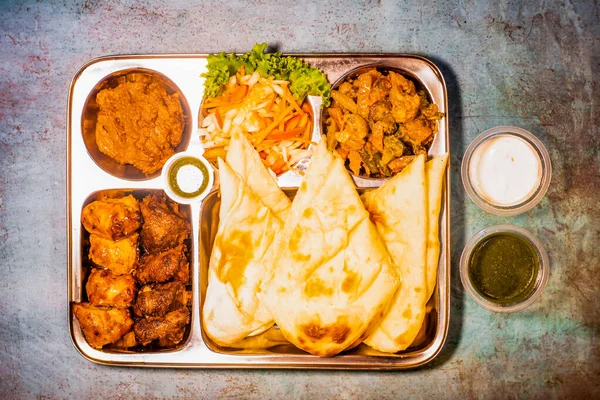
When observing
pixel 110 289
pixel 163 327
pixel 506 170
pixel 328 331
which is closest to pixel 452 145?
pixel 506 170

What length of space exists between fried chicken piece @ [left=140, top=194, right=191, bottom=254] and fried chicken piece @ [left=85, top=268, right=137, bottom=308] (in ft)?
0.98

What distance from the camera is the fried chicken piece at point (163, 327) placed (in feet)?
10.8

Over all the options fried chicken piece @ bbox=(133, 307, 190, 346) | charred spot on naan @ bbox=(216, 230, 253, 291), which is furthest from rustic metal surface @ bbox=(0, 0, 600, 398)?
charred spot on naan @ bbox=(216, 230, 253, 291)

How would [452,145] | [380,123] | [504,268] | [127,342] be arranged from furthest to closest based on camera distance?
[452,145]
[504,268]
[127,342]
[380,123]

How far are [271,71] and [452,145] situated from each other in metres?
1.59

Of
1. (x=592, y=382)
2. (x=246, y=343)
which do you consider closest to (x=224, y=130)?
(x=246, y=343)

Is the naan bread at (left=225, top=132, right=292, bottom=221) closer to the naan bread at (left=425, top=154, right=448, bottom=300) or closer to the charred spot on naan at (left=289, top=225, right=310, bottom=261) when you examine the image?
the charred spot on naan at (left=289, top=225, right=310, bottom=261)

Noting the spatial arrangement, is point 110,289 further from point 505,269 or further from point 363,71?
point 505,269

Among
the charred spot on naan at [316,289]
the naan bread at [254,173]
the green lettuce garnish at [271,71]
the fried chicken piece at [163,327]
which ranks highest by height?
the green lettuce garnish at [271,71]

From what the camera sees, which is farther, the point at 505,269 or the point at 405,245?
the point at 505,269

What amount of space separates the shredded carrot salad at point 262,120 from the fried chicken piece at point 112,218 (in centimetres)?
71

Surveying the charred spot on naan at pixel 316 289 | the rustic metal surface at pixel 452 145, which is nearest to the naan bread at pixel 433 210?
the rustic metal surface at pixel 452 145

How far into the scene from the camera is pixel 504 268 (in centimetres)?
359

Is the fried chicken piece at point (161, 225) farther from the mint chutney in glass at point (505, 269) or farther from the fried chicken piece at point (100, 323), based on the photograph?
the mint chutney in glass at point (505, 269)
